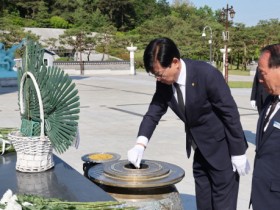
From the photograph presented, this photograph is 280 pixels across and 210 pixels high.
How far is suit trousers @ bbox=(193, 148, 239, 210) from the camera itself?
2.44 metres

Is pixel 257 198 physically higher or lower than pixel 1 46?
lower

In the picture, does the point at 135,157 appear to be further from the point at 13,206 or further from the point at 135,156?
the point at 13,206

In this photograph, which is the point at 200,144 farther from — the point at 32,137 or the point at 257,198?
the point at 32,137

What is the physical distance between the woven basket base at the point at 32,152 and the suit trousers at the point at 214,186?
88 cm

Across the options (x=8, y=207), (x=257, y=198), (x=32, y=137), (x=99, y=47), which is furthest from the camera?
(x=99, y=47)

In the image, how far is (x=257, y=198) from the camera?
2043 mm

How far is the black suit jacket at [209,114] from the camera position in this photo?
227cm

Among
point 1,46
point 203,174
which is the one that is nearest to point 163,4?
point 1,46

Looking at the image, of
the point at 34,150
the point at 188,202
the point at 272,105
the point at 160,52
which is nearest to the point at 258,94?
the point at 188,202

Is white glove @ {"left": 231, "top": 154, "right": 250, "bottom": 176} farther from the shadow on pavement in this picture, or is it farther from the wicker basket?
the shadow on pavement

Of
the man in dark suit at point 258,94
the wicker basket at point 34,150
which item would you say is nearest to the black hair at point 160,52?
the wicker basket at point 34,150

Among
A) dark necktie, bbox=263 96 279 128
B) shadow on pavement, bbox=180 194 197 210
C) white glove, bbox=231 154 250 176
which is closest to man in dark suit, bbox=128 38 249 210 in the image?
white glove, bbox=231 154 250 176

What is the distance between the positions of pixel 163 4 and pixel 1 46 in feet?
184

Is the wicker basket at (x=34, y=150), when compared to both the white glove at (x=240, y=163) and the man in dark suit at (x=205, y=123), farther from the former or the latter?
the white glove at (x=240, y=163)
